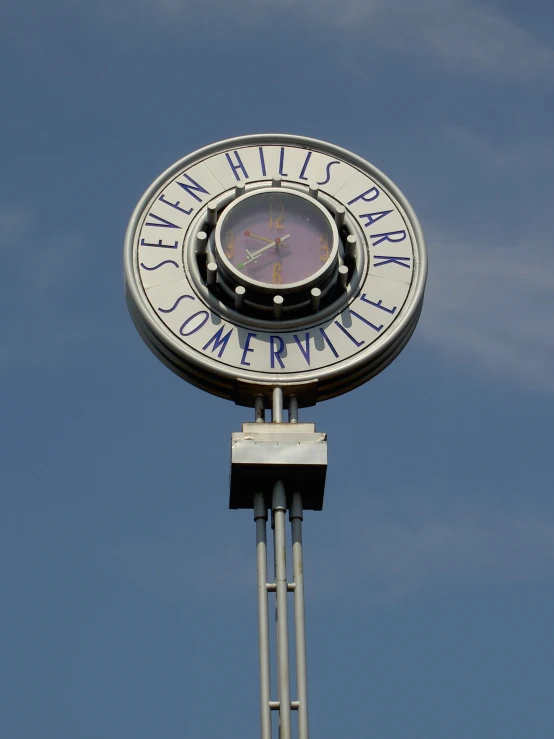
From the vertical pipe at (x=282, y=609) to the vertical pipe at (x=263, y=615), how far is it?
165 mm

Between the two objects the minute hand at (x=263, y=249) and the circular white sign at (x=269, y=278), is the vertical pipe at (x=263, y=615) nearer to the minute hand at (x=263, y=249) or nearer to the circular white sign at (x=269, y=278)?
the circular white sign at (x=269, y=278)

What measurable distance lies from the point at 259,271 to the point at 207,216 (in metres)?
1.32

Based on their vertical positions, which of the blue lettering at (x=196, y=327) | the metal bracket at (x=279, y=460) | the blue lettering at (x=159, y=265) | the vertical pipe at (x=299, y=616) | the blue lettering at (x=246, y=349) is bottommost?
the vertical pipe at (x=299, y=616)

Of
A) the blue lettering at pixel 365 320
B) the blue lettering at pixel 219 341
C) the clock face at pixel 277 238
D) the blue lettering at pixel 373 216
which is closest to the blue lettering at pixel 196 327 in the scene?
the blue lettering at pixel 219 341

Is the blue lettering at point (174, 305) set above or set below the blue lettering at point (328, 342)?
above

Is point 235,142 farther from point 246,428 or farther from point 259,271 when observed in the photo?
point 246,428

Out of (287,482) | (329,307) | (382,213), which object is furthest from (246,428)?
(382,213)

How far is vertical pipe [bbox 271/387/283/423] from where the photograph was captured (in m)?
27.7

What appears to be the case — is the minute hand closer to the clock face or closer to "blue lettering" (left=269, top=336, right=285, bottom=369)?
the clock face

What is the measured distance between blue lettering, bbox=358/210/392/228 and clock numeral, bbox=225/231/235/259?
2.20m

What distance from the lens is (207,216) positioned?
97.9ft

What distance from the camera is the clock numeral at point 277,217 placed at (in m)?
29.9

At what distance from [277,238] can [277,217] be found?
439 mm

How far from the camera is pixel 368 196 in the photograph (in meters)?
30.6
